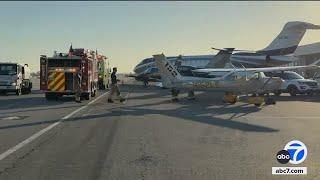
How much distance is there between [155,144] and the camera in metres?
12.4

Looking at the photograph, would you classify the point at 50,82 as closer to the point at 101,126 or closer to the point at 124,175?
the point at 101,126

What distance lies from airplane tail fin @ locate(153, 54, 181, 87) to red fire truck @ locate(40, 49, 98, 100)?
4073 millimetres

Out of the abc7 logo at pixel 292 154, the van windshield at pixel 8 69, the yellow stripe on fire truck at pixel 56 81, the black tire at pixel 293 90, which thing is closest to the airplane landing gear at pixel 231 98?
the black tire at pixel 293 90

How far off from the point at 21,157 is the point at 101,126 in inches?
222

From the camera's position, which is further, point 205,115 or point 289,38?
point 289,38

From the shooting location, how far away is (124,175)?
883 cm

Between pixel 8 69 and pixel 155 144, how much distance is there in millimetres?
28001

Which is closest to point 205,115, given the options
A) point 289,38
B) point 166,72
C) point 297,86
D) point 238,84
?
point 238,84

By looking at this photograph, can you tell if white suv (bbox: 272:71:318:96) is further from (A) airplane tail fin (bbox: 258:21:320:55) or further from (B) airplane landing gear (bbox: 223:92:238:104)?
(A) airplane tail fin (bbox: 258:21:320:55)

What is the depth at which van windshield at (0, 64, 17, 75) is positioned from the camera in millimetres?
37938

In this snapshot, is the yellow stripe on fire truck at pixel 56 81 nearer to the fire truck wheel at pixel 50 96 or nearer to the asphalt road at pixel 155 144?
the fire truck wheel at pixel 50 96

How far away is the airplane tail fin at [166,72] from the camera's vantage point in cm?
3008

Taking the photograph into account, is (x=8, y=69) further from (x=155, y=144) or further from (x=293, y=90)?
(x=155, y=144)

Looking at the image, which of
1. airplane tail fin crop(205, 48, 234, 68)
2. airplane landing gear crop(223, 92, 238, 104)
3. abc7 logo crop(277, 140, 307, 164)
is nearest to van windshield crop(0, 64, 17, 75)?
airplane tail fin crop(205, 48, 234, 68)
